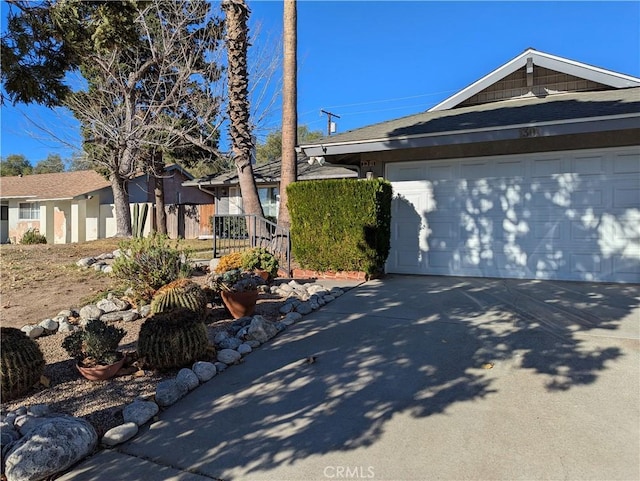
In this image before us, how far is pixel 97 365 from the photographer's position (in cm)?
405

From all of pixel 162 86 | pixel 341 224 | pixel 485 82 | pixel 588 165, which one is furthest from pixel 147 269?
pixel 162 86

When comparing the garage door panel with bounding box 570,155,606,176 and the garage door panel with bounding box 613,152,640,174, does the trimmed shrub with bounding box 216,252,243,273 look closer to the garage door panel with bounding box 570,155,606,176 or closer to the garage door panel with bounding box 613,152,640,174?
the garage door panel with bounding box 570,155,606,176

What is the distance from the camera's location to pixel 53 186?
84.7 ft

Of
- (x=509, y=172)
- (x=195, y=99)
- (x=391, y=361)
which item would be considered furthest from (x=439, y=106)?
(x=391, y=361)

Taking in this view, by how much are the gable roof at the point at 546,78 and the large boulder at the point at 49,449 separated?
1053 centimetres

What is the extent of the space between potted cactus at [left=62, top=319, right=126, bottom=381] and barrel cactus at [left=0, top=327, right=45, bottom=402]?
33cm

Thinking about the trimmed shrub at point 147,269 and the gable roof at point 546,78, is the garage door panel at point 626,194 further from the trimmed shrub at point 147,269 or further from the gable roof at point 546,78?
the trimmed shrub at point 147,269

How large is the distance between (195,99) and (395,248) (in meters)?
8.69

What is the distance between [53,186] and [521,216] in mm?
27093

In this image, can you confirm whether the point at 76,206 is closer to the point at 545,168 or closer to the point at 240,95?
the point at 240,95

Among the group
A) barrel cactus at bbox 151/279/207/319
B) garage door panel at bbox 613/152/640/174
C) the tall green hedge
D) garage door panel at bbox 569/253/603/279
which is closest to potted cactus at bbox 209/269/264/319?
barrel cactus at bbox 151/279/207/319

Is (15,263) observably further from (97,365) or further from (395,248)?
(395,248)

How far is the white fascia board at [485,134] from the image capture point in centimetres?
672

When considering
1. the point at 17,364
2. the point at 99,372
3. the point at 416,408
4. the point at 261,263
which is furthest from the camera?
the point at 261,263
